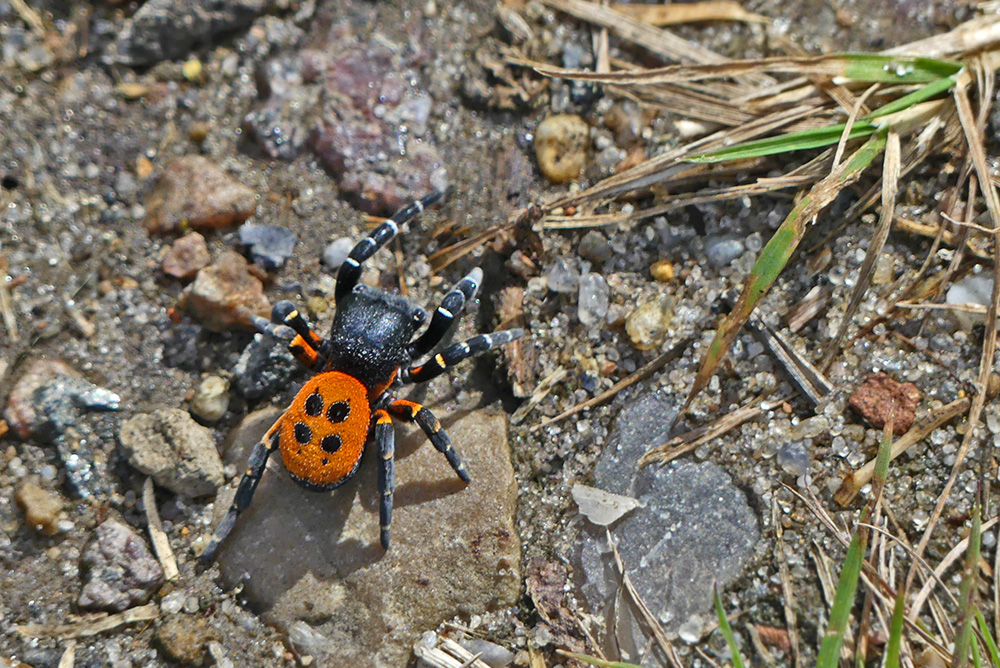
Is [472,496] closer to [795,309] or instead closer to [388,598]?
[388,598]

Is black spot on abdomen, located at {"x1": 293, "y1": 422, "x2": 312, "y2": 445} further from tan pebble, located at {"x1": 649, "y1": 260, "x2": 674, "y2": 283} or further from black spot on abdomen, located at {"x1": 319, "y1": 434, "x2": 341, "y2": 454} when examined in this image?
tan pebble, located at {"x1": 649, "y1": 260, "x2": 674, "y2": 283}

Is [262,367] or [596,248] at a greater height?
[596,248]

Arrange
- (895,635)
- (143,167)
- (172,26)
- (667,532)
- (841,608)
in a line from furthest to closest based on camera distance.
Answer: (172,26), (143,167), (667,532), (841,608), (895,635)

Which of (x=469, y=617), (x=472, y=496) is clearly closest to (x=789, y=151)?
(x=472, y=496)

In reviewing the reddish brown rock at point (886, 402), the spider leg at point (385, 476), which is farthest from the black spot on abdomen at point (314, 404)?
the reddish brown rock at point (886, 402)

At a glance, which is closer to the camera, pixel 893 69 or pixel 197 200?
pixel 893 69

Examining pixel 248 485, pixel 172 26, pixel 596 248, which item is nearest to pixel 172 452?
pixel 248 485

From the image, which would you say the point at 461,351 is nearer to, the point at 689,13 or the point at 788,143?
the point at 788,143

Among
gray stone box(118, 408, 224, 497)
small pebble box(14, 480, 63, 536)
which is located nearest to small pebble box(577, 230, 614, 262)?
gray stone box(118, 408, 224, 497)

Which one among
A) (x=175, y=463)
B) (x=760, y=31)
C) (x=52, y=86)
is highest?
(x=52, y=86)
